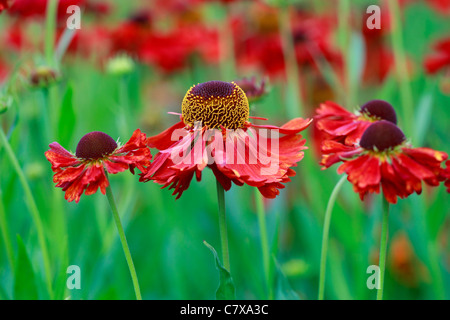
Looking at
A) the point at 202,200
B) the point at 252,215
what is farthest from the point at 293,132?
the point at 252,215

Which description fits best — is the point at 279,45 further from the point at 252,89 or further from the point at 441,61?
the point at 252,89

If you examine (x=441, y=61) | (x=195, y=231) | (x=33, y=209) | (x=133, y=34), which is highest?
(x=133, y=34)

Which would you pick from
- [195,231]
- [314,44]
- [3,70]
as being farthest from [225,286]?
[3,70]

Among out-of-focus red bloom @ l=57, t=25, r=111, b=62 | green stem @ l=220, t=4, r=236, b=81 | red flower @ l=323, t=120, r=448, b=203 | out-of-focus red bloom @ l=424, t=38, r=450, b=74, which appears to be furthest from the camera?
out-of-focus red bloom @ l=57, t=25, r=111, b=62

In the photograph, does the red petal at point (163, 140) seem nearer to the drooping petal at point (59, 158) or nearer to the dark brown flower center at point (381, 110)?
the drooping petal at point (59, 158)

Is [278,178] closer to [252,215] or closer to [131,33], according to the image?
[252,215]

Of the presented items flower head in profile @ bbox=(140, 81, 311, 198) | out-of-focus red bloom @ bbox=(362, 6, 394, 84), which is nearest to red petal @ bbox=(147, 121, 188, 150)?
flower head in profile @ bbox=(140, 81, 311, 198)

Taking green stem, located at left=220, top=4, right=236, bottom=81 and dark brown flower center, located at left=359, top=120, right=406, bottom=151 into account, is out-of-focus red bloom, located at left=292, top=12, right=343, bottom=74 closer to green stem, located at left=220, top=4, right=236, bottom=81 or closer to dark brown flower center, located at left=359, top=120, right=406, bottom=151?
green stem, located at left=220, top=4, right=236, bottom=81
